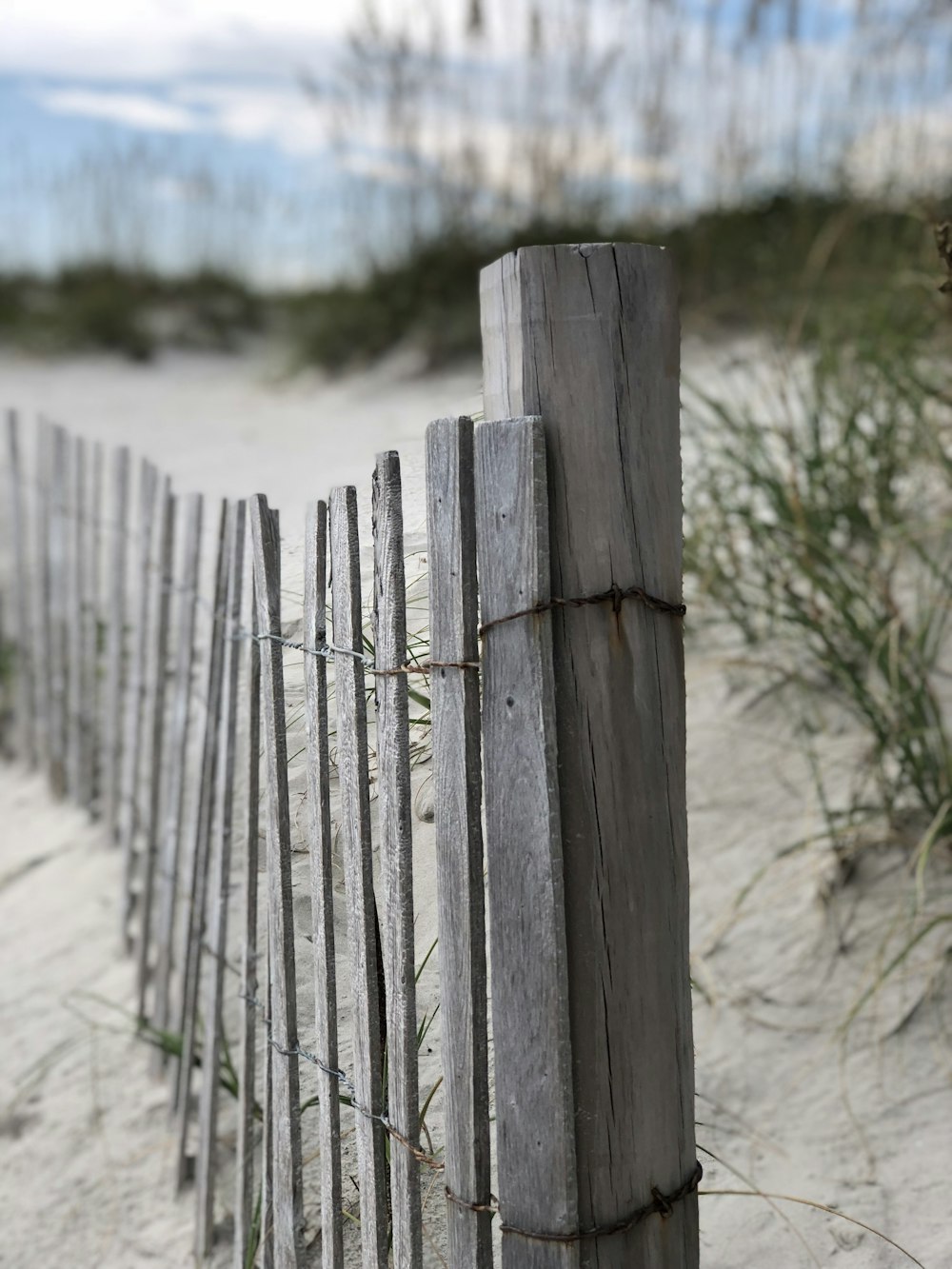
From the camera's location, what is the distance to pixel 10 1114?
2561 mm

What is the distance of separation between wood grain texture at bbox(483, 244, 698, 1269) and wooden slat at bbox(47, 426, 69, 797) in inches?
109

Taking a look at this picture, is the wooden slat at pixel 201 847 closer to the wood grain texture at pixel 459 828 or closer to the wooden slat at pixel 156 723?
the wooden slat at pixel 156 723

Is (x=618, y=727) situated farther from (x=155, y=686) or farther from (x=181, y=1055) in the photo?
(x=155, y=686)

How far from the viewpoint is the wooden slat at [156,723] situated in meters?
2.66

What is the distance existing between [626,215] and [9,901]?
5522mm

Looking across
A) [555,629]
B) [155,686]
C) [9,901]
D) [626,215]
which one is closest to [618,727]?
[555,629]

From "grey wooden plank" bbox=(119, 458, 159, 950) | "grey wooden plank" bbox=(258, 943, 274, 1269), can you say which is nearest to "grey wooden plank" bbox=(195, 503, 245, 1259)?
"grey wooden plank" bbox=(258, 943, 274, 1269)

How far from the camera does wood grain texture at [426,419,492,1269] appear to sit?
1325 millimetres

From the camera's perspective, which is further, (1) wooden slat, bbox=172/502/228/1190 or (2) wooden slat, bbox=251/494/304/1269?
(1) wooden slat, bbox=172/502/228/1190

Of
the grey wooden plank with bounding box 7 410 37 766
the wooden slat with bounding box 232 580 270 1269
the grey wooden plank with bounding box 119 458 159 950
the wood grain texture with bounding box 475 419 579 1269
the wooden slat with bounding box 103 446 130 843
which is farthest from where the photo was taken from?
the grey wooden plank with bounding box 7 410 37 766

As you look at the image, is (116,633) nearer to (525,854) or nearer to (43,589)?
(43,589)

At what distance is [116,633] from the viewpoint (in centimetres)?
335

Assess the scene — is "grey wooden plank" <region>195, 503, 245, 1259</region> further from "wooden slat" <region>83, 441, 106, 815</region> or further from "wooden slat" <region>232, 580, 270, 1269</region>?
"wooden slat" <region>83, 441, 106, 815</region>

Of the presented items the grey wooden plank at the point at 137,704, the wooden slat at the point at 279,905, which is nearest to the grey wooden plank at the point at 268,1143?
the wooden slat at the point at 279,905
